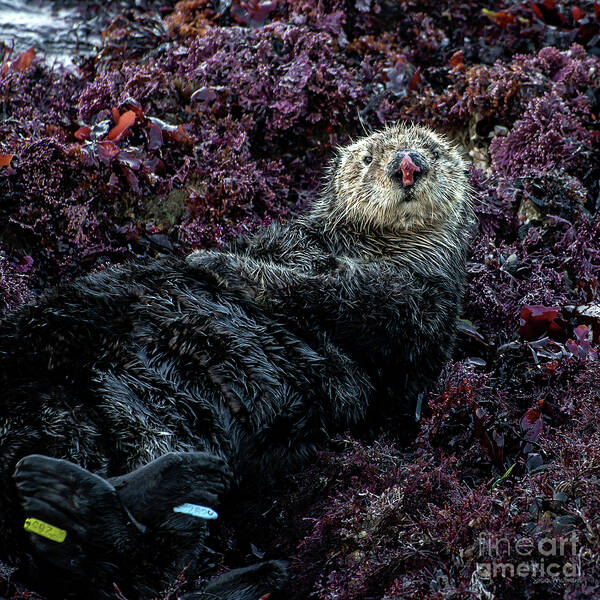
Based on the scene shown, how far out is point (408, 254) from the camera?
4.12 m

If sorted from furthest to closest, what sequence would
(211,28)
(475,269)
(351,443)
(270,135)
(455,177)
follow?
(211,28) < (270,135) < (475,269) < (455,177) < (351,443)

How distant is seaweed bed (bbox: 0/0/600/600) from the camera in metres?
2.73

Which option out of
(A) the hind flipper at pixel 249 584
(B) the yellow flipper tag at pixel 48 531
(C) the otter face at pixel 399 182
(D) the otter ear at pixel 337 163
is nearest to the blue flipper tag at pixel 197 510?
(A) the hind flipper at pixel 249 584

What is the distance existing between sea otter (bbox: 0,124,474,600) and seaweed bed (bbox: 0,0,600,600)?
220 mm

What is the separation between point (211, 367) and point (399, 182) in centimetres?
169

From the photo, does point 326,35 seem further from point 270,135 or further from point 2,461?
point 2,461

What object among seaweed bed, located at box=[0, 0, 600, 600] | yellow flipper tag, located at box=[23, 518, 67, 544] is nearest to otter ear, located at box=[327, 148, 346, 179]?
seaweed bed, located at box=[0, 0, 600, 600]

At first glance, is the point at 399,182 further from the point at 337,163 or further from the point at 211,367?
the point at 211,367

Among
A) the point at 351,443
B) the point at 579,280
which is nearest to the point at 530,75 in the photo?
the point at 579,280

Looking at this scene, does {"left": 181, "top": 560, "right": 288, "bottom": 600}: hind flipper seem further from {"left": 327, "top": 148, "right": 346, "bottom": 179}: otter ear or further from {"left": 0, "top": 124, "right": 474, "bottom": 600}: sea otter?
{"left": 327, "top": 148, "right": 346, "bottom": 179}: otter ear

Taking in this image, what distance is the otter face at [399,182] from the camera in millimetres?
4102

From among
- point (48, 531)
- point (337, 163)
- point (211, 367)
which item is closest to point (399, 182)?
point (337, 163)

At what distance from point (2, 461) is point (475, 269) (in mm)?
3333

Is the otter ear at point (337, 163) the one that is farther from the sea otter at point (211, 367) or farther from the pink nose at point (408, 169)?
the pink nose at point (408, 169)
